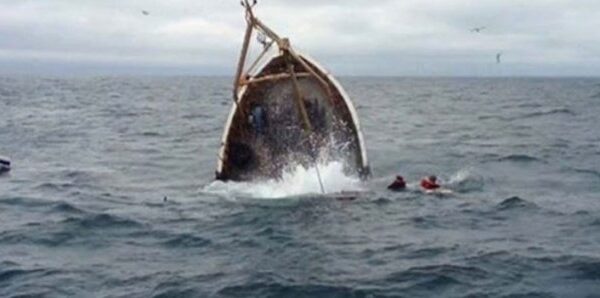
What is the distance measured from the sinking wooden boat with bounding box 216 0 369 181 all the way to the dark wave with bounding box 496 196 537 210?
479cm

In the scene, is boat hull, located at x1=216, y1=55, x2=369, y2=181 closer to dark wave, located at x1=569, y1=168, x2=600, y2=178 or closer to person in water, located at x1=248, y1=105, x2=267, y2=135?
person in water, located at x1=248, y1=105, x2=267, y2=135

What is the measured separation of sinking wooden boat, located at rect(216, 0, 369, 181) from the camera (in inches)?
921

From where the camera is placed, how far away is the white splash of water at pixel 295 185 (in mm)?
21797

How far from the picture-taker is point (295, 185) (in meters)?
22.4

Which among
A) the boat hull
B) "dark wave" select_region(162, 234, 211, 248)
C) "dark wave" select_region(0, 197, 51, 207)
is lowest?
"dark wave" select_region(162, 234, 211, 248)

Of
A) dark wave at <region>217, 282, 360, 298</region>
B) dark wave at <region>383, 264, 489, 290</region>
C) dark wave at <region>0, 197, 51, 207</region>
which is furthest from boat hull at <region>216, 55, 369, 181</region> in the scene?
dark wave at <region>217, 282, 360, 298</region>

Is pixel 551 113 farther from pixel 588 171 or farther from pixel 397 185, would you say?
pixel 397 185

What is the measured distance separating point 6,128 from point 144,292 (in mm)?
32238

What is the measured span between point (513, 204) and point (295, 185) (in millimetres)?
6098

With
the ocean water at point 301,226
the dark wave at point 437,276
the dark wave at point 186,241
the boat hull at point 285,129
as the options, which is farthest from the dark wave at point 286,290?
the boat hull at point 285,129

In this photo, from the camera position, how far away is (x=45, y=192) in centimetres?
2309

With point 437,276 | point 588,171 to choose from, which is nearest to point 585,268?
point 437,276

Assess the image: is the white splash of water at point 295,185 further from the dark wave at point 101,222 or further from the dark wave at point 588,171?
the dark wave at point 588,171

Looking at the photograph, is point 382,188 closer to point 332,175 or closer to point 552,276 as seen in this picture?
point 332,175
